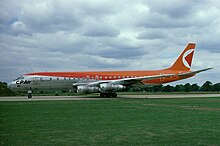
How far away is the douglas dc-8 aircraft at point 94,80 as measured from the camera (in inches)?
1526

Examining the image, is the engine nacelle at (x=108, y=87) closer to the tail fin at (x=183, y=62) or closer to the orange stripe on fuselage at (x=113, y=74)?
the orange stripe on fuselage at (x=113, y=74)

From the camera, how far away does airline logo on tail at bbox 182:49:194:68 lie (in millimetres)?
45156

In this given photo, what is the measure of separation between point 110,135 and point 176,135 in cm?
196

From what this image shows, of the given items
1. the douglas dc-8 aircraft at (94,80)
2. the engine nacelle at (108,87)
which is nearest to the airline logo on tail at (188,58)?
the douglas dc-8 aircraft at (94,80)

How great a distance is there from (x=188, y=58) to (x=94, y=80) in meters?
14.0

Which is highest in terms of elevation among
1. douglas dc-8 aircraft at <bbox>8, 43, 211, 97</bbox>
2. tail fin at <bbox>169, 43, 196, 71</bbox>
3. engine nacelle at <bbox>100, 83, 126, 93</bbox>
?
tail fin at <bbox>169, 43, 196, 71</bbox>

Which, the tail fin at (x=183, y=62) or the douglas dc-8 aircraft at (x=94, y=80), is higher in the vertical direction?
the tail fin at (x=183, y=62)

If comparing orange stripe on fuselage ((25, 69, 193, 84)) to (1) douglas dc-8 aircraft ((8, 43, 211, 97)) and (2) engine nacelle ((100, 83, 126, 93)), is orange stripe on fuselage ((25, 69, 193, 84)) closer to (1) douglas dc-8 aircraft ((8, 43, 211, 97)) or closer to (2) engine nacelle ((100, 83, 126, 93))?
(1) douglas dc-8 aircraft ((8, 43, 211, 97))

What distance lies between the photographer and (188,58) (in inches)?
1783

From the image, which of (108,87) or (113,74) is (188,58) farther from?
(108,87)

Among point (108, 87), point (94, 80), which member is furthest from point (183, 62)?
point (94, 80)

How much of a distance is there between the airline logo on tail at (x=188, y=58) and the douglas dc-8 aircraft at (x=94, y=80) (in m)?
2.14

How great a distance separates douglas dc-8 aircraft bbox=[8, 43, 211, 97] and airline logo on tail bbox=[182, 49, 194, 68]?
2.14m

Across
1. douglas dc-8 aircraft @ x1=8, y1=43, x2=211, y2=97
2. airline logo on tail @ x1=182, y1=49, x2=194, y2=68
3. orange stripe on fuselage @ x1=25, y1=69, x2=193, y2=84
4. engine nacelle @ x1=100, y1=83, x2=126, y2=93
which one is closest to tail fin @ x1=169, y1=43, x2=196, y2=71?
airline logo on tail @ x1=182, y1=49, x2=194, y2=68
